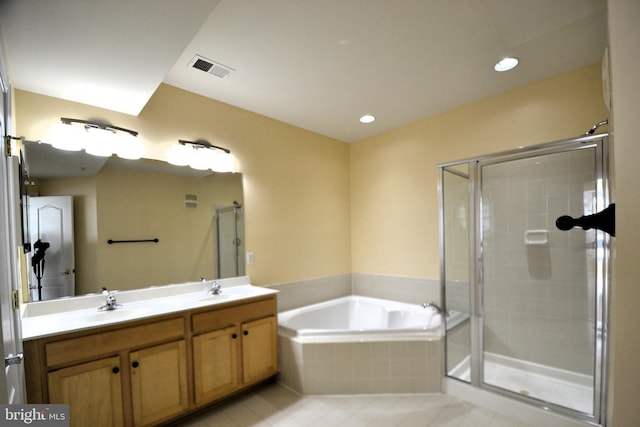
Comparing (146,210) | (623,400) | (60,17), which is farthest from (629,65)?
(146,210)

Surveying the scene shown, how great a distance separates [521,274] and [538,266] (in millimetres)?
141

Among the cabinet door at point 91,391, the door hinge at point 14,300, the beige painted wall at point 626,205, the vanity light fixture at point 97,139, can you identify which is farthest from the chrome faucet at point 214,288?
the beige painted wall at point 626,205

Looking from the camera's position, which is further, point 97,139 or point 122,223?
point 122,223

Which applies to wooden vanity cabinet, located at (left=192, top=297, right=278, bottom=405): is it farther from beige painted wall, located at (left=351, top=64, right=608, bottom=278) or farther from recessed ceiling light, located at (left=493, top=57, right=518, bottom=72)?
recessed ceiling light, located at (left=493, top=57, right=518, bottom=72)

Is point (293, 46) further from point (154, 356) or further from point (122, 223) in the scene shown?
point (154, 356)

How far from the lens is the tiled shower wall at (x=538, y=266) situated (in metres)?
2.21

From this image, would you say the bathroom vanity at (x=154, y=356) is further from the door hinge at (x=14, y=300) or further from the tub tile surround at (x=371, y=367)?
the tub tile surround at (x=371, y=367)

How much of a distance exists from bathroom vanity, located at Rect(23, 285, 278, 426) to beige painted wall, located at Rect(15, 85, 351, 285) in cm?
67

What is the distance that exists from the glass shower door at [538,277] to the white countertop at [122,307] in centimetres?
194

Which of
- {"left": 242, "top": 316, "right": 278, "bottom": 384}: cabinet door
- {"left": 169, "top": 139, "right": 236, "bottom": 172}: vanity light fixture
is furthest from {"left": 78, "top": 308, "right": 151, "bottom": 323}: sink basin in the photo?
{"left": 169, "top": 139, "right": 236, "bottom": 172}: vanity light fixture

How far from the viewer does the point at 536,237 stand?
2.43 metres

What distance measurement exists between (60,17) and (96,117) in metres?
0.97

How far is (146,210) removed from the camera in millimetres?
2301

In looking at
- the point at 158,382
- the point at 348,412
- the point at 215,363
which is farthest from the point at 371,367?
the point at 158,382
